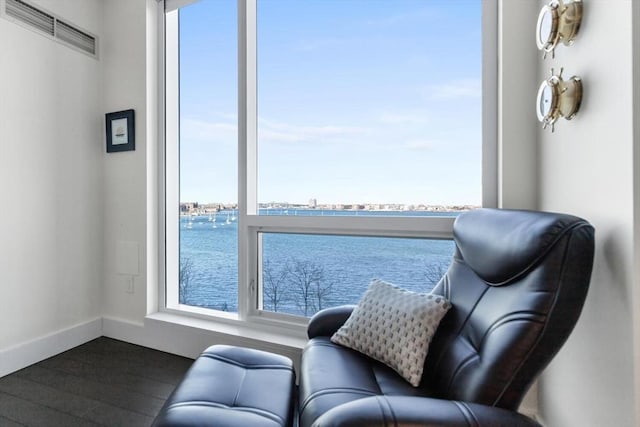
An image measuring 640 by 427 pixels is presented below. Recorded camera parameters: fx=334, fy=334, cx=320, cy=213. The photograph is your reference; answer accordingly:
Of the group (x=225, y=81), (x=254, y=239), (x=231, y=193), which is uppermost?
(x=225, y=81)

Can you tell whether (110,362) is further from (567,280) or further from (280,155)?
(567,280)

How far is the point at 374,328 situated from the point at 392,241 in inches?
28.7

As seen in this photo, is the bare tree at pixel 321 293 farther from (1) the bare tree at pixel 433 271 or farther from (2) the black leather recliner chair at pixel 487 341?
(2) the black leather recliner chair at pixel 487 341

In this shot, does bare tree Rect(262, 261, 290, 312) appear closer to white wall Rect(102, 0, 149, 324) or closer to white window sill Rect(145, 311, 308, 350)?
white window sill Rect(145, 311, 308, 350)

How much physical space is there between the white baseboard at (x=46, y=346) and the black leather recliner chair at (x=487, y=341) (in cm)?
208

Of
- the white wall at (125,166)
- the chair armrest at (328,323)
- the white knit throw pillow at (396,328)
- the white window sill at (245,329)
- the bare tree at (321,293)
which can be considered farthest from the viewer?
the white wall at (125,166)

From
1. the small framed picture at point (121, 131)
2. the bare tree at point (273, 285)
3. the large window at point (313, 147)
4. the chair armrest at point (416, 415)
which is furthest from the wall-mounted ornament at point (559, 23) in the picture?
the small framed picture at point (121, 131)

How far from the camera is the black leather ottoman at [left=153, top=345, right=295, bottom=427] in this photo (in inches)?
40.8

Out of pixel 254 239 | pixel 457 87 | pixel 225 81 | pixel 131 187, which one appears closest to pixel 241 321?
pixel 254 239

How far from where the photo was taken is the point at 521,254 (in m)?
1.04

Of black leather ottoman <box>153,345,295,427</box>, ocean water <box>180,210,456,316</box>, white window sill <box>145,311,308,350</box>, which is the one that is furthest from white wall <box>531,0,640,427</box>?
white window sill <box>145,311,308,350</box>

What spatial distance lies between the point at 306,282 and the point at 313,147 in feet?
3.06

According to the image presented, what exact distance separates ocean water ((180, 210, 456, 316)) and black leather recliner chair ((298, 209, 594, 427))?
0.62m

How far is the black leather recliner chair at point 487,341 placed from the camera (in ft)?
2.87
